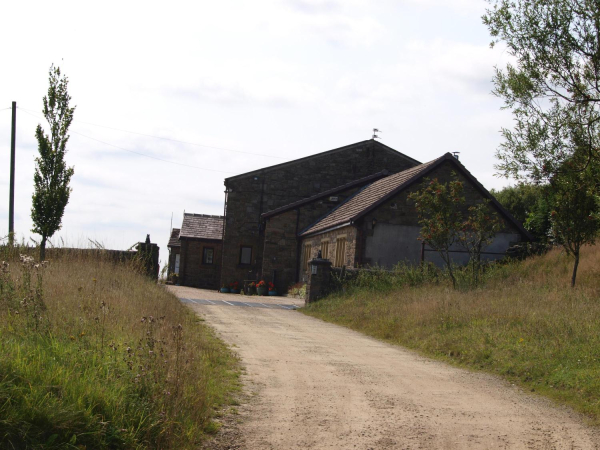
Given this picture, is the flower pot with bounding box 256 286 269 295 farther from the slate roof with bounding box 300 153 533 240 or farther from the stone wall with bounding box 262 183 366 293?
the slate roof with bounding box 300 153 533 240

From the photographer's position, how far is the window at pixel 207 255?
4153 cm

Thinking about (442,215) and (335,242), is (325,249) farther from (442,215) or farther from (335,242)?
(442,215)

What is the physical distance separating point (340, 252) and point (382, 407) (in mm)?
19921

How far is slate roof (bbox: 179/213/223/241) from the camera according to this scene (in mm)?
41469

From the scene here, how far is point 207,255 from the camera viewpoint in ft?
137

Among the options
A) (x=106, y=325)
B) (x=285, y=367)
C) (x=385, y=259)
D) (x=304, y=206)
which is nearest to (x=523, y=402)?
(x=285, y=367)

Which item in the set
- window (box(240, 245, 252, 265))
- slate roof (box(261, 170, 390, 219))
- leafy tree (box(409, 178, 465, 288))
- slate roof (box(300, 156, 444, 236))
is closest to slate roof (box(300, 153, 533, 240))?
slate roof (box(300, 156, 444, 236))

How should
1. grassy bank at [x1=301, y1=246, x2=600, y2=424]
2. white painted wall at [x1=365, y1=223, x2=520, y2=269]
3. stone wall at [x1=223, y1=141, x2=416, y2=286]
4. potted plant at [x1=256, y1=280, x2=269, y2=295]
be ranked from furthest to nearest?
stone wall at [x1=223, y1=141, x2=416, y2=286]
potted plant at [x1=256, y1=280, x2=269, y2=295]
white painted wall at [x1=365, y1=223, x2=520, y2=269]
grassy bank at [x1=301, y1=246, x2=600, y2=424]

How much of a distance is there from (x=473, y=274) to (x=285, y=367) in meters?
9.98

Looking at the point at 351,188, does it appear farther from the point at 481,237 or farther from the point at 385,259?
the point at 481,237

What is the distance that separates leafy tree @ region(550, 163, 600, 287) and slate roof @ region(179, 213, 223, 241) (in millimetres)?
27598

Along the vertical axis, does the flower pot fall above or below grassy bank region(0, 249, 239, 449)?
below

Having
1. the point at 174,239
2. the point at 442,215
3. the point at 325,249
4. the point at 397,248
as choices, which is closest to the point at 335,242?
the point at 325,249

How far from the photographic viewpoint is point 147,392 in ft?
18.0
